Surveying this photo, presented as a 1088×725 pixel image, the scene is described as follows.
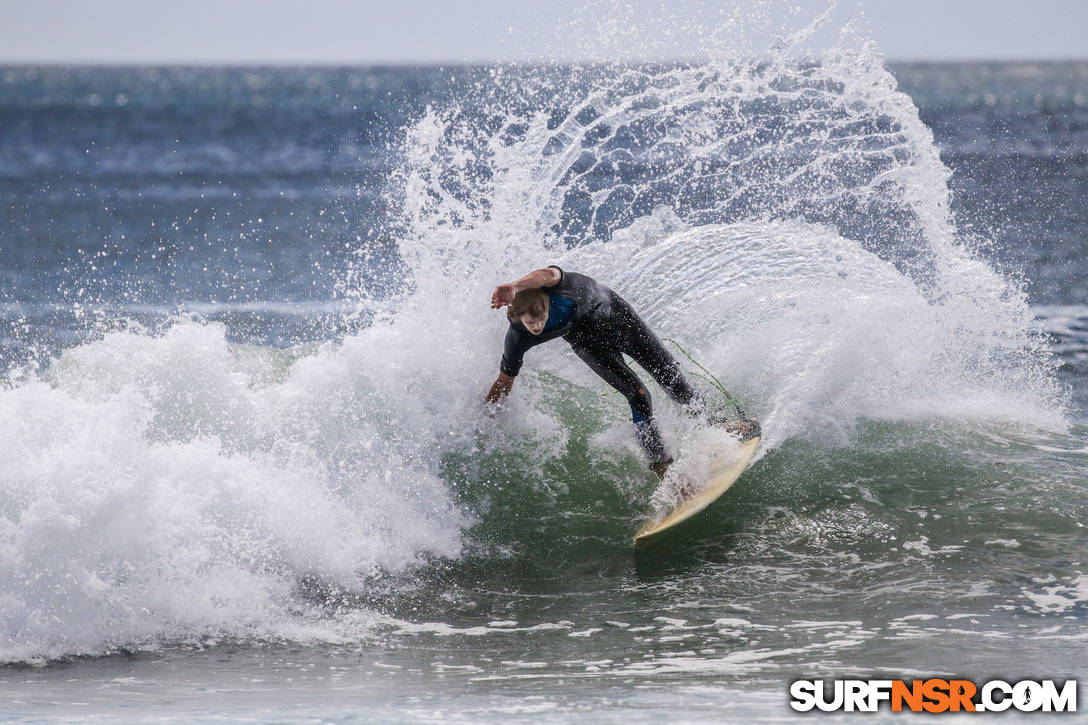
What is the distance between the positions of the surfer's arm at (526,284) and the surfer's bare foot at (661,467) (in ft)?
5.16

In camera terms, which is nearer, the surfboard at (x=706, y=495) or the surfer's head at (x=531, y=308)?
the surfer's head at (x=531, y=308)

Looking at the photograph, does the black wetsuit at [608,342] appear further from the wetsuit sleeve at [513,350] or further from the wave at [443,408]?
the wave at [443,408]

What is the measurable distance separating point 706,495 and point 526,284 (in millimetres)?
1958

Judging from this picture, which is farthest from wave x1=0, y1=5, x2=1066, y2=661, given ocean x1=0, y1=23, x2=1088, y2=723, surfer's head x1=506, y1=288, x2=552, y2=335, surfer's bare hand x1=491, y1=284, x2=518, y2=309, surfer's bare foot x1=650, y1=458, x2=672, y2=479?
surfer's bare hand x1=491, y1=284, x2=518, y2=309

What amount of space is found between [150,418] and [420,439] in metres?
1.78

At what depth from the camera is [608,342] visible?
7.30m

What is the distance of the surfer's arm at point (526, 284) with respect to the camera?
631 cm

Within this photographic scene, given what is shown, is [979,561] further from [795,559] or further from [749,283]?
[749,283]

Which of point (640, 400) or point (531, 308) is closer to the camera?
point (531, 308)

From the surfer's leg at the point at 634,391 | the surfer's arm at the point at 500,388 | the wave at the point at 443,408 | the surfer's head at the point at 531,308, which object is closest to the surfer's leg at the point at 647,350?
the surfer's leg at the point at 634,391

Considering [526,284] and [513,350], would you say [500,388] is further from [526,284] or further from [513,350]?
[526,284]

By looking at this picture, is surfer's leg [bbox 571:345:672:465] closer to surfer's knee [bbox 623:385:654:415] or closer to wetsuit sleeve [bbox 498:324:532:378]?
surfer's knee [bbox 623:385:654:415]

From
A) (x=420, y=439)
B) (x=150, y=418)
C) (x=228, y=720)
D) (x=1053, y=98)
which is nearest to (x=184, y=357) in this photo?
(x=150, y=418)

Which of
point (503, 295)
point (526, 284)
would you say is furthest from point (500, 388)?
point (503, 295)
